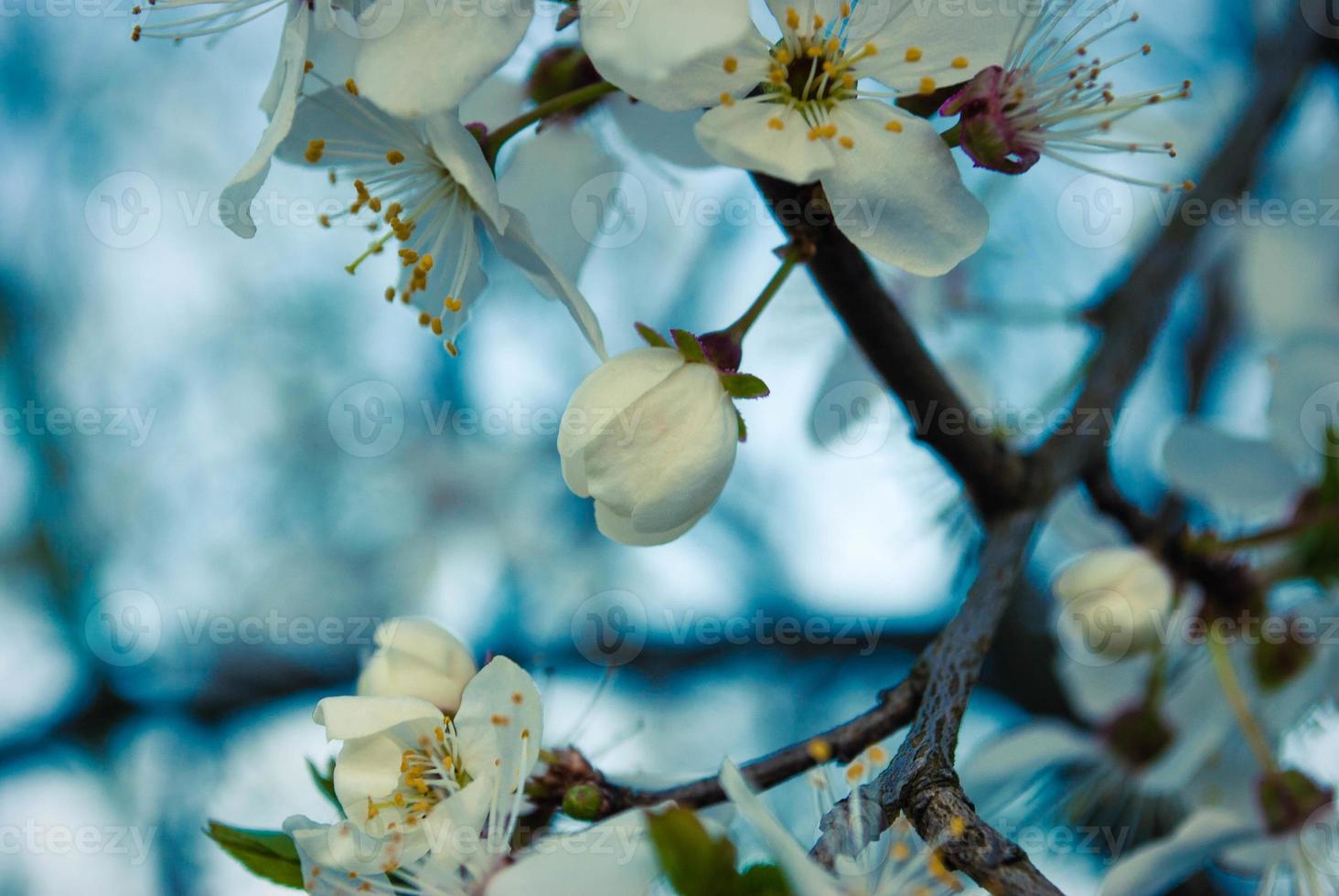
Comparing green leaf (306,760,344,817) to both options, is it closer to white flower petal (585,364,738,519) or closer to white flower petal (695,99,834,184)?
white flower petal (585,364,738,519)

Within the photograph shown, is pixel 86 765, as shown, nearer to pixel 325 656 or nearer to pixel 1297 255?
pixel 325 656

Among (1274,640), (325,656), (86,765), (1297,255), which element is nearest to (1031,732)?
(1274,640)

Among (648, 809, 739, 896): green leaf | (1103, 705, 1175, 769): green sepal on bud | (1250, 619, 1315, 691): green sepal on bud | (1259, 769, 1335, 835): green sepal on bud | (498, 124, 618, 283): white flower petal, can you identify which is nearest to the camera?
(648, 809, 739, 896): green leaf

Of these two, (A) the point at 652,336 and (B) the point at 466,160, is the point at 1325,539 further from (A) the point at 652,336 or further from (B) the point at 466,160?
(B) the point at 466,160

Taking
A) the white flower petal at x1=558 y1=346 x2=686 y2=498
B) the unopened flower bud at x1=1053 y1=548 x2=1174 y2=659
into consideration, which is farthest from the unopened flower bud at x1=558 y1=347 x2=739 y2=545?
the unopened flower bud at x1=1053 y1=548 x2=1174 y2=659

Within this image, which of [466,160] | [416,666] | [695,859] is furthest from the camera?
[416,666]

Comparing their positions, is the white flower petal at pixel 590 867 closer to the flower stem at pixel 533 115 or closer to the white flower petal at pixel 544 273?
the white flower petal at pixel 544 273

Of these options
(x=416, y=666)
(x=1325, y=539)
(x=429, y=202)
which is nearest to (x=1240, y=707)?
(x=1325, y=539)
